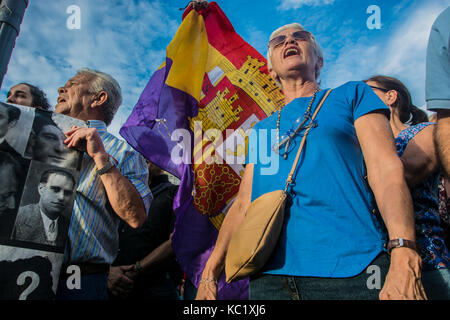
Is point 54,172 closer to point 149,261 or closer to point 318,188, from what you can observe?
point 149,261

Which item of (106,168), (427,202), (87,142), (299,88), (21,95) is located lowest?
(427,202)

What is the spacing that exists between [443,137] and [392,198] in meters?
0.32

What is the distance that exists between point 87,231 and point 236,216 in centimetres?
83

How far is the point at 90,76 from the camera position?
8.64 ft

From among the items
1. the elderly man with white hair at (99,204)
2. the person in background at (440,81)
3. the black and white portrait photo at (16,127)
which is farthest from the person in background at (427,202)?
the black and white portrait photo at (16,127)

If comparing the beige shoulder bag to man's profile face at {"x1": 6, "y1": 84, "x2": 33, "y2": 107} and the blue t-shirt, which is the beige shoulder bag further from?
man's profile face at {"x1": 6, "y1": 84, "x2": 33, "y2": 107}

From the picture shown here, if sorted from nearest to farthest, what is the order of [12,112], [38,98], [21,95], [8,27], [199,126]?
[12,112] → [8,27] → [199,126] → [21,95] → [38,98]

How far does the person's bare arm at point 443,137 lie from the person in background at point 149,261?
7.04 feet

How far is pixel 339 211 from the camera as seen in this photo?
1.46 meters

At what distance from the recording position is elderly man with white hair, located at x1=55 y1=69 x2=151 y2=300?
6.12 feet

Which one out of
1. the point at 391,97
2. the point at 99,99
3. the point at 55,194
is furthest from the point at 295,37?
the point at 55,194

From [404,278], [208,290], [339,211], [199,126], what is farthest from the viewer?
[199,126]

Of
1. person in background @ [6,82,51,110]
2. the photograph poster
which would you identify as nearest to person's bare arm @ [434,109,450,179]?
the photograph poster

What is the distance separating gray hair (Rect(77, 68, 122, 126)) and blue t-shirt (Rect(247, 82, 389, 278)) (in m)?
1.38
